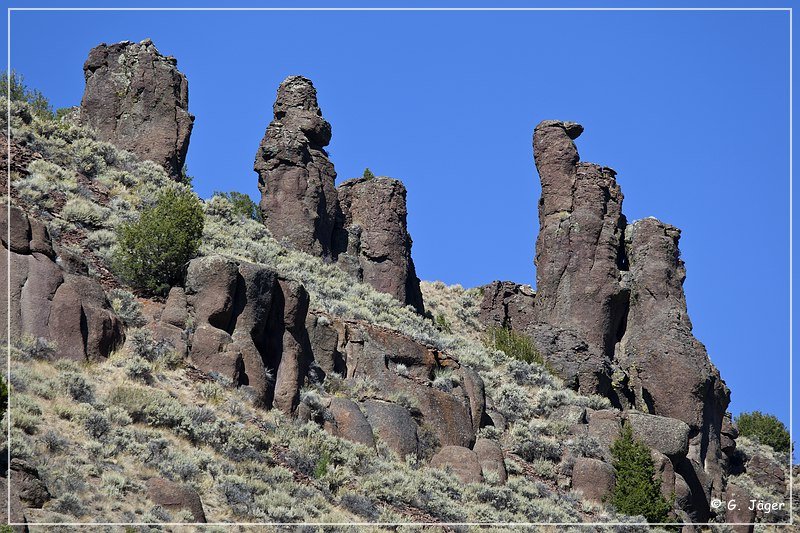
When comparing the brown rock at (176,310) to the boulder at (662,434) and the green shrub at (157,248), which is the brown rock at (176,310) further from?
the boulder at (662,434)

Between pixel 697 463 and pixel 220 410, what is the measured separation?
2099 cm

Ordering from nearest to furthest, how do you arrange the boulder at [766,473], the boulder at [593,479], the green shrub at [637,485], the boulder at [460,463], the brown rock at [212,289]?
the brown rock at [212,289], the boulder at [460,463], the green shrub at [637,485], the boulder at [593,479], the boulder at [766,473]

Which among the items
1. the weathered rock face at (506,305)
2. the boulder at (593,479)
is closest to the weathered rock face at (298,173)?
the weathered rock face at (506,305)

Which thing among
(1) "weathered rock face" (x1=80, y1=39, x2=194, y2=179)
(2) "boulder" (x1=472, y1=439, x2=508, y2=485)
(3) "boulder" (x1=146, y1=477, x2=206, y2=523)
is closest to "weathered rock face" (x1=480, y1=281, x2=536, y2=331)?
(1) "weathered rock face" (x1=80, y1=39, x2=194, y2=179)

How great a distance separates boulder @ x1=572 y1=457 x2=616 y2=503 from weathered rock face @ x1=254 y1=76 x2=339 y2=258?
19960mm

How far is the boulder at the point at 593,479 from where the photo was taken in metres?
39.6

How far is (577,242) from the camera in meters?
57.1

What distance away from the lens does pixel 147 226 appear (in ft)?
131

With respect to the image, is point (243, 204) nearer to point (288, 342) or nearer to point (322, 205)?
point (322, 205)

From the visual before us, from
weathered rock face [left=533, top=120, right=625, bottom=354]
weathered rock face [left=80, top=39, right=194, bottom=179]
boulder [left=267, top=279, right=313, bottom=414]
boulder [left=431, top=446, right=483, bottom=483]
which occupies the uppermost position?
weathered rock face [left=80, top=39, right=194, bottom=179]

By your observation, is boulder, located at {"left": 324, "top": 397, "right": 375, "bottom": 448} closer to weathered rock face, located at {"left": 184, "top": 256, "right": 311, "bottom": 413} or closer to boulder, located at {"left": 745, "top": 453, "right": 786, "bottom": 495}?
weathered rock face, located at {"left": 184, "top": 256, "right": 311, "bottom": 413}

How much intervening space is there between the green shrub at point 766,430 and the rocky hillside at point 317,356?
6258 mm

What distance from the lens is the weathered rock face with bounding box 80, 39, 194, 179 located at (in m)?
56.2

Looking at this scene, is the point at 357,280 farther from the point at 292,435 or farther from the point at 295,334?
the point at 292,435
